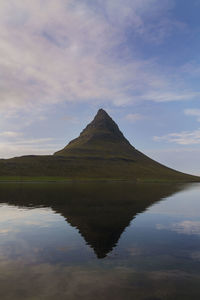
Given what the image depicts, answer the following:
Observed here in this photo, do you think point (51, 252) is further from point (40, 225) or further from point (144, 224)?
point (144, 224)

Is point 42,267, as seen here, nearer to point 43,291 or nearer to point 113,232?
point 43,291

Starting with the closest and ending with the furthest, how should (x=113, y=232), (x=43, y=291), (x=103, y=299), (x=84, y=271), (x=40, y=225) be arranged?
(x=103, y=299), (x=43, y=291), (x=84, y=271), (x=113, y=232), (x=40, y=225)

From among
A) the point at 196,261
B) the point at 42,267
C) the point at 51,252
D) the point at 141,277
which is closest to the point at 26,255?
the point at 51,252

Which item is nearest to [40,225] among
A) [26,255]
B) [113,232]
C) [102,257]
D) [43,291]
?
[113,232]

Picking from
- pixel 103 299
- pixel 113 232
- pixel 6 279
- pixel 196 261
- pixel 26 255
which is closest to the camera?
pixel 103 299

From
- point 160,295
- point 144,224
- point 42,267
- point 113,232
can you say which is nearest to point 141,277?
point 160,295

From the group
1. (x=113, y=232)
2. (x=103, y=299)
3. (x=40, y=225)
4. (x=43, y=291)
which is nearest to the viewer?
(x=103, y=299)

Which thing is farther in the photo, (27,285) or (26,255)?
Result: (26,255)

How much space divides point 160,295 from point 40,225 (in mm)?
20356

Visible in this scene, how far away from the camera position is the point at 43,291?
11.9 metres

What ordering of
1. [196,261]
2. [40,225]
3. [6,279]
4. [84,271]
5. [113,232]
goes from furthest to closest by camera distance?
[40,225], [113,232], [196,261], [84,271], [6,279]

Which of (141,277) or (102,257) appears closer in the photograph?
(141,277)

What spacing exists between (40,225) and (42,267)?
14.2m

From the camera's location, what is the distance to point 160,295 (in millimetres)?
11461
